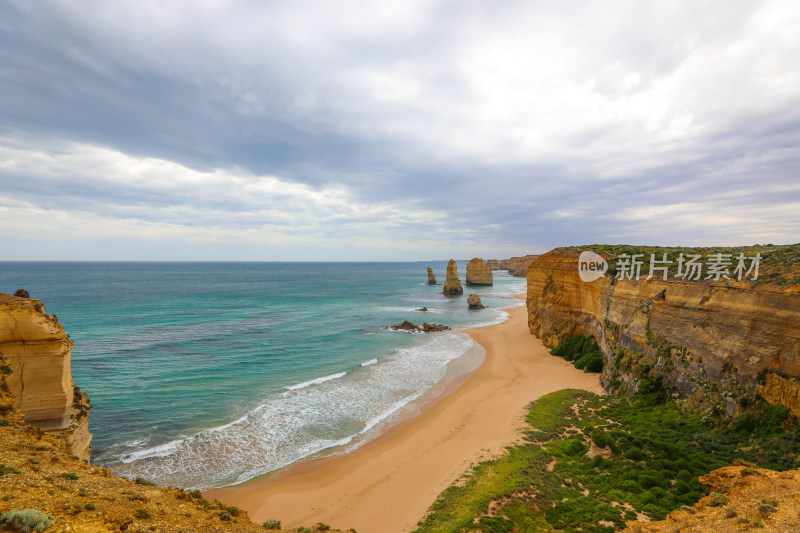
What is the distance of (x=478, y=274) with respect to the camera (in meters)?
104

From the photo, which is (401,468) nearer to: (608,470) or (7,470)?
(608,470)

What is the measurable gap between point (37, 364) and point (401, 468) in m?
14.8

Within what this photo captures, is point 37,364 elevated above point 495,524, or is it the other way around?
point 37,364

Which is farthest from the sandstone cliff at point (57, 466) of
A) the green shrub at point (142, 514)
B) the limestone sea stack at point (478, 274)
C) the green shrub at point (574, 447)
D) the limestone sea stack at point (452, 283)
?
the limestone sea stack at point (478, 274)

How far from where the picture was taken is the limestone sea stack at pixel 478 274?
10400 cm

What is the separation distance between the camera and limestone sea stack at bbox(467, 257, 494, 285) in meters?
104

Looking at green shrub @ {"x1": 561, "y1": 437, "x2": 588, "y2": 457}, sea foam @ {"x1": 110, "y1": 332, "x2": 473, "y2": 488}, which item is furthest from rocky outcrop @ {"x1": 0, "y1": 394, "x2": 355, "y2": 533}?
green shrub @ {"x1": 561, "y1": 437, "x2": 588, "y2": 457}

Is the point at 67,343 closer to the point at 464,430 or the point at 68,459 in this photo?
the point at 68,459

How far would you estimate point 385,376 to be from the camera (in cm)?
2809

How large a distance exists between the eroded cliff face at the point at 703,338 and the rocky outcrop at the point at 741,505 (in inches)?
153

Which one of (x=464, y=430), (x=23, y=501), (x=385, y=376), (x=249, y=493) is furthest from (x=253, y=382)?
(x=23, y=501)

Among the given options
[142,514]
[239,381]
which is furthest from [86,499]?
[239,381]

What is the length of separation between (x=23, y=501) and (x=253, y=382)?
20942 mm

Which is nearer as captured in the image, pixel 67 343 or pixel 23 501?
pixel 23 501
